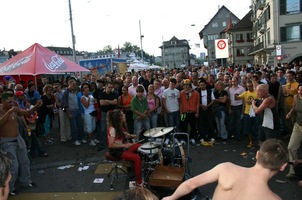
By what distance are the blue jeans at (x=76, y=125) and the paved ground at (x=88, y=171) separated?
36 cm

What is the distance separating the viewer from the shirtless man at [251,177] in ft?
7.38

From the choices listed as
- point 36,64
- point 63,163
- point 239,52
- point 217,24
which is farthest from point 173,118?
point 217,24

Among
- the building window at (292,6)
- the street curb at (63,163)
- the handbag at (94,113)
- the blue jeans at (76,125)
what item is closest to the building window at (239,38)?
the building window at (292,6)

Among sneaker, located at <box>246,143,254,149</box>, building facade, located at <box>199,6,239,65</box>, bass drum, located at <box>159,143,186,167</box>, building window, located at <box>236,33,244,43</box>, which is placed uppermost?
building facade, located at <box>199,6,239,65</box>

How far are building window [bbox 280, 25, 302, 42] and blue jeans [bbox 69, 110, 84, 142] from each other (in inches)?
1210

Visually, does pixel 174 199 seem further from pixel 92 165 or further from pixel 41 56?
pixel 41 56

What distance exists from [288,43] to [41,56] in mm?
30408

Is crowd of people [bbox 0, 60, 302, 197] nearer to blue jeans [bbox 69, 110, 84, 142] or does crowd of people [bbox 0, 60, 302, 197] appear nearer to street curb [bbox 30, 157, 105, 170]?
blue jeans [bbox 69, 110, 84, 142]

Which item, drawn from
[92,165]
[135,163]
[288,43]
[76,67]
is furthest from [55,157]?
[288,43]

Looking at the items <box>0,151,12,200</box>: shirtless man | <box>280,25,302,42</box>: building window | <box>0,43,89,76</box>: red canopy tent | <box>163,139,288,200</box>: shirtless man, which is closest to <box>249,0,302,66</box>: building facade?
<box>280,25,302,42</box>: building window

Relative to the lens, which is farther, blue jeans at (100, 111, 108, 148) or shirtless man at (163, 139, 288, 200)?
blue jeans at (100, 111, 108, 148)

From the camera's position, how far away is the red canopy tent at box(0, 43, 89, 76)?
30.4 ft

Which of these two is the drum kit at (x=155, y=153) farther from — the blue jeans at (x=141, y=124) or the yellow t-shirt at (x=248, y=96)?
the yellow t-shirt at (x=248, y=96)

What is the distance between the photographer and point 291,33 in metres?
32.4
